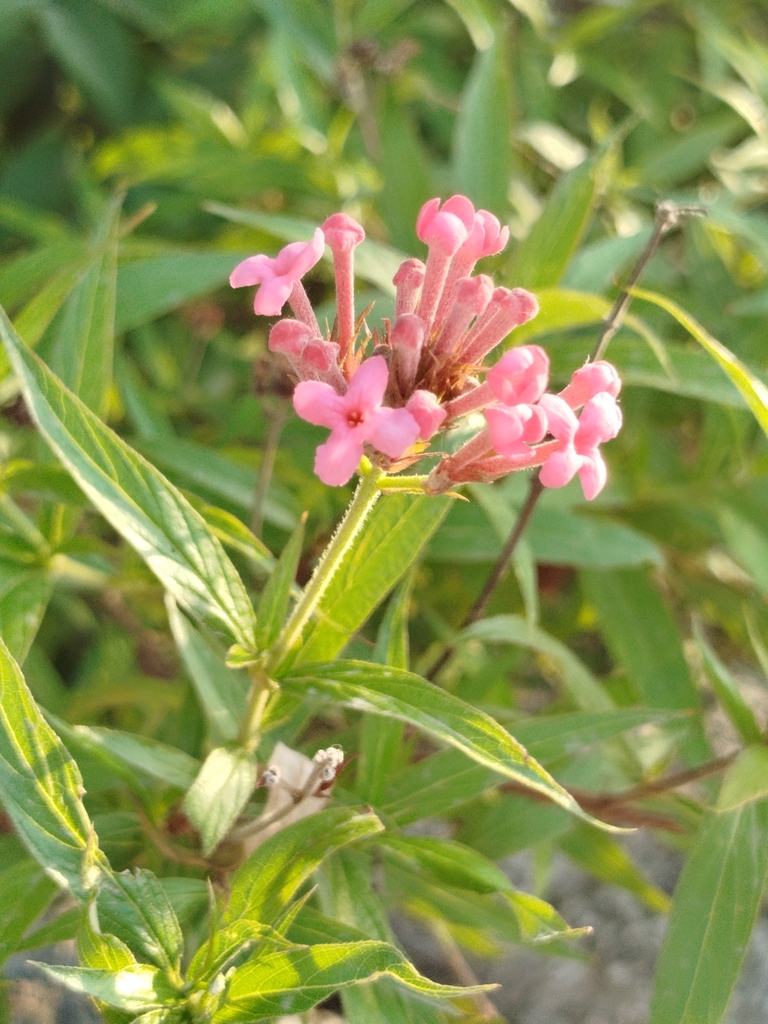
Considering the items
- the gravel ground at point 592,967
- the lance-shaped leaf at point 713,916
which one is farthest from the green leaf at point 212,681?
the gravel ground at point 592,967

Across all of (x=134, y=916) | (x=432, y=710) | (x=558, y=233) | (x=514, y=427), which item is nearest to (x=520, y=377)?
(x=514, y=427)

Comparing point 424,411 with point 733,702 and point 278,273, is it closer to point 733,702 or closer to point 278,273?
point 278,273

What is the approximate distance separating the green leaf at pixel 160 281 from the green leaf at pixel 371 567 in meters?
0.55

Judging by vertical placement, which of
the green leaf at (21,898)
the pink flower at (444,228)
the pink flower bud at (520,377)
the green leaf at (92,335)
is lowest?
the green leaf at (21,898)

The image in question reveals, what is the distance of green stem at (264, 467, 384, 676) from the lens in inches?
28.8

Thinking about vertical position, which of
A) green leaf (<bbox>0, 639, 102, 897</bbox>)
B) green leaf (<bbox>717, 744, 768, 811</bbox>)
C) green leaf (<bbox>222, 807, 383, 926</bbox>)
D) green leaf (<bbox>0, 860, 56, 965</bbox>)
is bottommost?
green leaf (<bbox>0, 860, 56, 965</bbox>)

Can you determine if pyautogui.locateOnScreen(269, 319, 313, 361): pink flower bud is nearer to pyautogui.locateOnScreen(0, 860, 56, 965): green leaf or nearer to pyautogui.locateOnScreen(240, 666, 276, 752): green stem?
pyautogui.locateOnScreen(240, 666, 276, 752): green stem

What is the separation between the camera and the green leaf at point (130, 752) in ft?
2.76

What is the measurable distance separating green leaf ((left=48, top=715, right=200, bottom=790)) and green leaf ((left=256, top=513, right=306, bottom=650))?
0.16 m

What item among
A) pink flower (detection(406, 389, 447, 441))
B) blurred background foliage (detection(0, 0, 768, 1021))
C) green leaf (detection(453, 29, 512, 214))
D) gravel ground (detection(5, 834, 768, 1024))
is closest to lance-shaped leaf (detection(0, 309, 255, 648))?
blurred background foliage (detection(0, 0, 768, 1021))

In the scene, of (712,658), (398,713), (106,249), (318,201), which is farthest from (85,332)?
(318,201)

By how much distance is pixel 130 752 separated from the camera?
2.82 ft

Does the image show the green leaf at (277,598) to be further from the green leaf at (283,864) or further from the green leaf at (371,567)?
the green leaf at (283,864)

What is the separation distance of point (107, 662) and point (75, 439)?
1.06 meters
